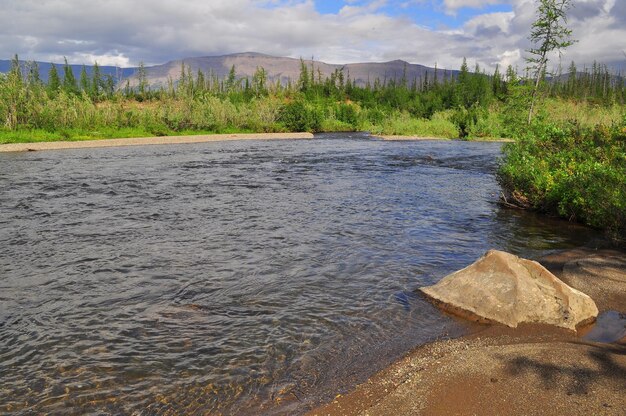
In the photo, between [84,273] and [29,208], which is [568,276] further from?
[29,208]

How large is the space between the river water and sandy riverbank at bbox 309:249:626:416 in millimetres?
588

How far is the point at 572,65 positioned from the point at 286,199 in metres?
162

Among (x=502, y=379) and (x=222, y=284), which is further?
(x=222, y=284)

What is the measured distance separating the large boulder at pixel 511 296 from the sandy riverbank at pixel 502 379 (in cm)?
41

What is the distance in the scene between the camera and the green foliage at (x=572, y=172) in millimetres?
14711

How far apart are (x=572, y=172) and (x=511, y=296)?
9991 mm

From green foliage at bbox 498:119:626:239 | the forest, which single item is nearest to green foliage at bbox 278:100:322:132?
the forest

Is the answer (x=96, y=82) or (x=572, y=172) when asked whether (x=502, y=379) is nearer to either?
(x=572, y=172)

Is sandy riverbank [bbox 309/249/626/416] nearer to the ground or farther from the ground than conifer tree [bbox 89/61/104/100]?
nearer to the ground

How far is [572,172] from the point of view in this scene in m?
17.4

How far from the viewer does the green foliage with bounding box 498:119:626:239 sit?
14.7 meters

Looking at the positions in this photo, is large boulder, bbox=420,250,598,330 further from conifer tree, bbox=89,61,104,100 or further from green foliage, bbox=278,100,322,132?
conifer tree, bbox=89,61,104,100

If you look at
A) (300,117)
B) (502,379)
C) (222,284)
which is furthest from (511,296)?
(300,117)

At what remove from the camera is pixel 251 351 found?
8445 millimetres
